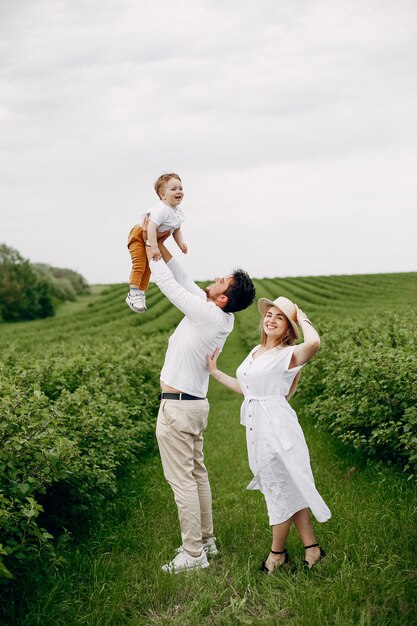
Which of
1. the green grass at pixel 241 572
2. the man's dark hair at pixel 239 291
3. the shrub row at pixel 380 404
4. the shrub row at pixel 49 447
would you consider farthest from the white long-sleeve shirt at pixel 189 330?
the shrub row at pixel 380 404

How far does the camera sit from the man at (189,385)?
4457mm

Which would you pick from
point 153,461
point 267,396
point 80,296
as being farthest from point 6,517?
point 80,296

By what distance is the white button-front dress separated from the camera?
4242 mm

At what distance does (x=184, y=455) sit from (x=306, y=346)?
1322 mm

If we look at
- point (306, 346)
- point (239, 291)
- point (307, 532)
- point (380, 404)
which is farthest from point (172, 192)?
point (380, 404)

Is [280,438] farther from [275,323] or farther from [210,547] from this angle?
[210,547]

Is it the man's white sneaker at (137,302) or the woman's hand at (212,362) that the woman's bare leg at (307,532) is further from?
the man's white sneaker at (137,302)

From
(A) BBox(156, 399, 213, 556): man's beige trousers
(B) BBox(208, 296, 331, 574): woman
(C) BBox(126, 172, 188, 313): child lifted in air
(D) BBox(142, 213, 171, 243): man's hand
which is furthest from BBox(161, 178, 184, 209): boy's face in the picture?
(A) BBox(156, 399, 213, 556): man's beige trousers

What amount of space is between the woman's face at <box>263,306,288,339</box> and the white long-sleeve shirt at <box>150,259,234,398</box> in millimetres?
293

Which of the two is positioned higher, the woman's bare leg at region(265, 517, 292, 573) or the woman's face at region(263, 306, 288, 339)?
the woman's face at region(263, 306, 288, 339)

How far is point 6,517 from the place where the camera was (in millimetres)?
3619

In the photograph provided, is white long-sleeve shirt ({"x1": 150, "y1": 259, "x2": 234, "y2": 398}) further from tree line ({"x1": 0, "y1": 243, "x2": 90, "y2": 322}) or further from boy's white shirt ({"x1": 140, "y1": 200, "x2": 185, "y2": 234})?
tree line ({"x1": 0, "y1": 243, "x2": 90, "y2": 322})

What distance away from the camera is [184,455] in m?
4.61

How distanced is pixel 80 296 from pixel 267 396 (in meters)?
72.1
